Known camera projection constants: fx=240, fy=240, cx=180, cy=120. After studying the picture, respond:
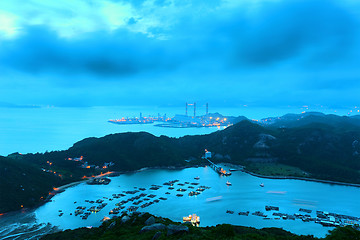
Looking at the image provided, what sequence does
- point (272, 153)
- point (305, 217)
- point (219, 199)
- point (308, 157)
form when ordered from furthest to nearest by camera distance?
point (272, 153)
point (308, 157)
point (219, 199)
point (305, 217)

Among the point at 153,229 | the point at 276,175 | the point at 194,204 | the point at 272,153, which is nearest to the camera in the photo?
the point at 153,229

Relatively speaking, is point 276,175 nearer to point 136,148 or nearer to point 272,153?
point 272,153

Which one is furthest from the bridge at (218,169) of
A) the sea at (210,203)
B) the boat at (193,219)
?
the boat at (193,219)

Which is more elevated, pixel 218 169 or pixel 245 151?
pixel 245 151

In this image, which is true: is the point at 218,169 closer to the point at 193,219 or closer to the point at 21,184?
the point at 193,219

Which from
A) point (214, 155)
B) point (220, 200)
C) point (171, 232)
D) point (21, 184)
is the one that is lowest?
point (220, 200)

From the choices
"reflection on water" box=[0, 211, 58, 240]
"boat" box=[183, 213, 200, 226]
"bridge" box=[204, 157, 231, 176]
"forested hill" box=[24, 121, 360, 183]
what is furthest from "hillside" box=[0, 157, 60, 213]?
"bridge" box=[204, 157, 231, 176]

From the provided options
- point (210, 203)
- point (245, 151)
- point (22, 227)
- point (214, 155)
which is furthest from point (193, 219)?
point (245, 151)

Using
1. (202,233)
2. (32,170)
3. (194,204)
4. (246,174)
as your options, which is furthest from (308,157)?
(32,170)
